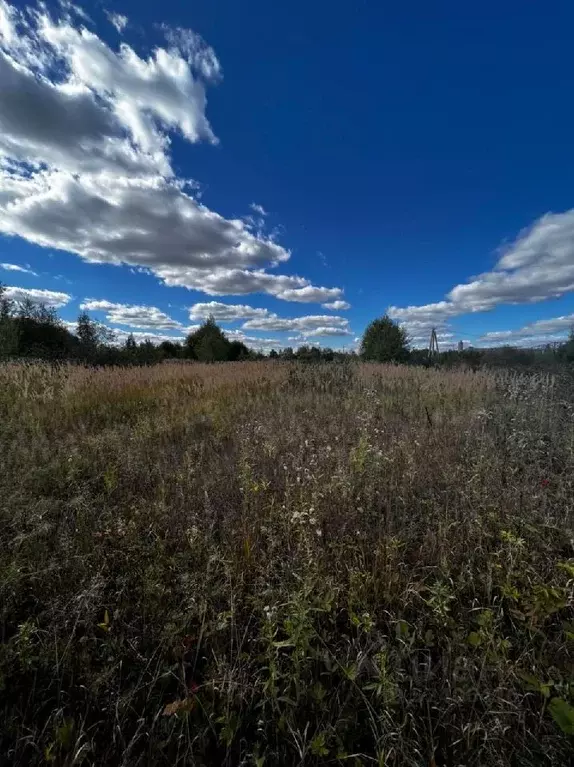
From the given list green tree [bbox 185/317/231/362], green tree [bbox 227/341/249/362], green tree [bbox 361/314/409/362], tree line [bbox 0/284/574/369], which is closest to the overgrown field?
tree line [bbox 0/284/574/369]

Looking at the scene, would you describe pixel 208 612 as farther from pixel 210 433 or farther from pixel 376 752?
pixel 210 433

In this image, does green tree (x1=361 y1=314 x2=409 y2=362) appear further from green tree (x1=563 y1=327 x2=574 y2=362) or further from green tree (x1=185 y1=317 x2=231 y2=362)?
green tree (x1=185 y1=317 x2=231 y2=362)

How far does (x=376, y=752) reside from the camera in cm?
109

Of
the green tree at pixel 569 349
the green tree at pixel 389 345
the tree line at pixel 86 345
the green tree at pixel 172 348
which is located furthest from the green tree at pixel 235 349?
the green tree at pixel 569 349

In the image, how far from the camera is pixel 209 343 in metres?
36.5

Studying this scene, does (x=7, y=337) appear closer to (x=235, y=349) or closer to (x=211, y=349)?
(x=211, y=349)

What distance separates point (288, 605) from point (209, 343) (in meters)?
36.5

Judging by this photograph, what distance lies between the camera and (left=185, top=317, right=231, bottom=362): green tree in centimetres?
3584

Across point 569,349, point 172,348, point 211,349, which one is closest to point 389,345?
point 569,349

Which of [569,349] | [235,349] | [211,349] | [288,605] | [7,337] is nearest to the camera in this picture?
[288,605]

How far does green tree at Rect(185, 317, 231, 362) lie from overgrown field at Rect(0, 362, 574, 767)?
102ft

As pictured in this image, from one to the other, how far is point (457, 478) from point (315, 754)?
7.96ft

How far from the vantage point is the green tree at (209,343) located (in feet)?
118

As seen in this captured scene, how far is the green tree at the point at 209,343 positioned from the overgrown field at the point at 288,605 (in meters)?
31.1
